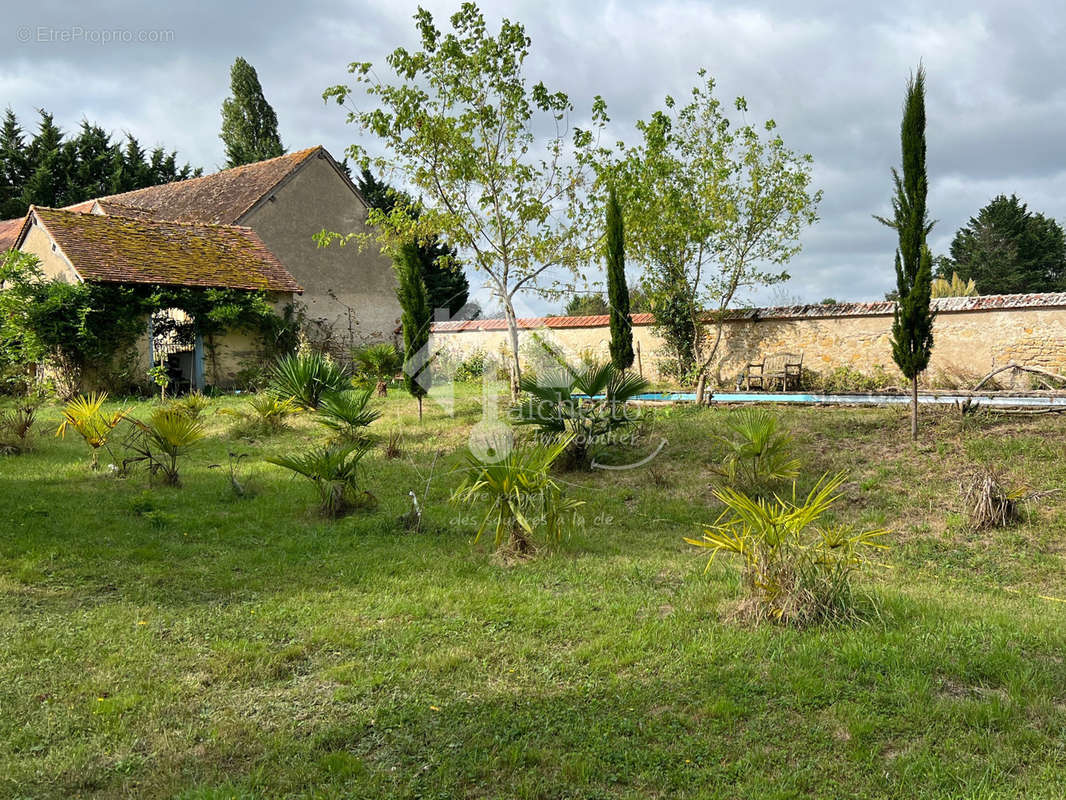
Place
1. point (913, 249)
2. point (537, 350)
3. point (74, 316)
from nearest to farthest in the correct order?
point (913, 249), point (74, 316), point (537, 350)

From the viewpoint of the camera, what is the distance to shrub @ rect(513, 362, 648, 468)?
10.5 metres

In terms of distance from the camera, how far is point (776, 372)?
1644cm

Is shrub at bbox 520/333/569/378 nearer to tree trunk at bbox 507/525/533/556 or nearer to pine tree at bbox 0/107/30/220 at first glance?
tree trunk at bbox 507/525/533/556

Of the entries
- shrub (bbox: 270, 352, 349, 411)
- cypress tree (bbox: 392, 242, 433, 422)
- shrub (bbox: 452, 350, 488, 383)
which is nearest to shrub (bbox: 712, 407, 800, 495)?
shrub (bbox: 270, 352, 349, 411)

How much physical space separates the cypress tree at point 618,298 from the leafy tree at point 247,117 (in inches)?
1208

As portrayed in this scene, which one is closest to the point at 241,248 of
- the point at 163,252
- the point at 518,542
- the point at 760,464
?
the point at 163,252

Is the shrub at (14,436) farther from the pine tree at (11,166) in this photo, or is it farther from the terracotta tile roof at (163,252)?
the pine tree at (11,166)

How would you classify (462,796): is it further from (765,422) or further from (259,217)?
(259,217)

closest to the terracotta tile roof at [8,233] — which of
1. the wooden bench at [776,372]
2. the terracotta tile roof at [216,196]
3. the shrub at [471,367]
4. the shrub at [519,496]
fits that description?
the terracotta tile roof at [216,196]

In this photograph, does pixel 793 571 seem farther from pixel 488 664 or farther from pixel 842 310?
pixel 842 310

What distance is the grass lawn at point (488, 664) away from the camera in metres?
3.48

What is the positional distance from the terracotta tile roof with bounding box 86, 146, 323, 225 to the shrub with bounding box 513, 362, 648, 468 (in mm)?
17533

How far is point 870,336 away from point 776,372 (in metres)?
2.15

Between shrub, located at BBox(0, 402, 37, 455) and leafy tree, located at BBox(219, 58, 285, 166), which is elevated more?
leafy tree, located at BBox(219, 58, 285, 166)
